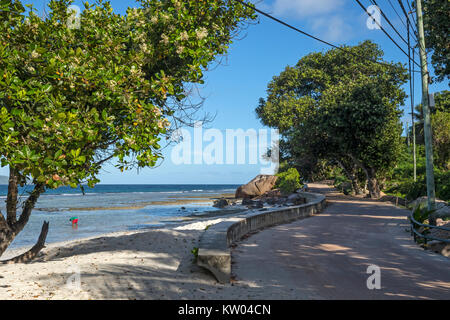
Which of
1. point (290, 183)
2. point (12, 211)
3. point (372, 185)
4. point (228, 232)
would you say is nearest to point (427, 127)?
point (228, 232)

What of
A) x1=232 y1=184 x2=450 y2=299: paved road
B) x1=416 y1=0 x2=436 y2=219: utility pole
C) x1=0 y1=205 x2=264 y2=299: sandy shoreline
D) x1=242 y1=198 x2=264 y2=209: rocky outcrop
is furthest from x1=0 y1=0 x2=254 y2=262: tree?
x1=242 y1=198 x2=264 y2=209: rocky outcrop

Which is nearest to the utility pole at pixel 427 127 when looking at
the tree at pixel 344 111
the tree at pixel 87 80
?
the tree at pixel 87 80

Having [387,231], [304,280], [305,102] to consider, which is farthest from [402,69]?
[304,280]

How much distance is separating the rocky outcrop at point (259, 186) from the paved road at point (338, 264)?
3447 centimetres

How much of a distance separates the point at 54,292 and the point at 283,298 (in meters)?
3.85

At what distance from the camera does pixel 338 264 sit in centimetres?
841

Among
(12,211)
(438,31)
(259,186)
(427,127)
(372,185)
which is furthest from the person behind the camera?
(259,186)

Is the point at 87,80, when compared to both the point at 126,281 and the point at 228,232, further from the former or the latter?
the point at 228,232

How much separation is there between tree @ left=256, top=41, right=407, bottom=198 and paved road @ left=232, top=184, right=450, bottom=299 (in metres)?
15.7

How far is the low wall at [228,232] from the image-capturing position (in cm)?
710

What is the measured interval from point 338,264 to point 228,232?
331 cm

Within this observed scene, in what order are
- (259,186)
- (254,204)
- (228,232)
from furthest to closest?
(259,186) → (254,204) → (228,232)

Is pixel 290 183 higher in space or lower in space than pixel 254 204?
higher

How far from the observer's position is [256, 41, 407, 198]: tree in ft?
94.6
